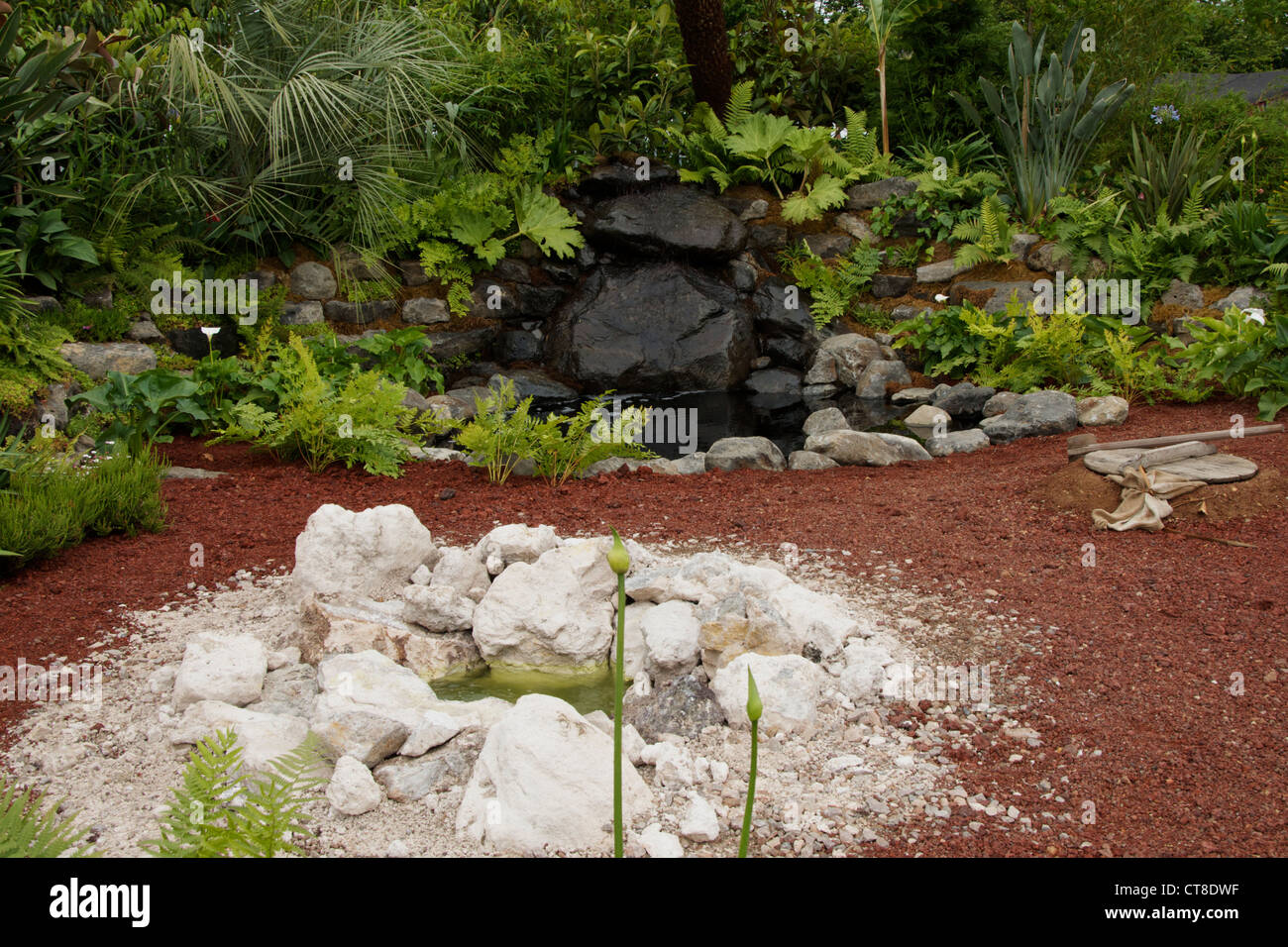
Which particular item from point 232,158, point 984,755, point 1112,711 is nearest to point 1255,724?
point 1112,711

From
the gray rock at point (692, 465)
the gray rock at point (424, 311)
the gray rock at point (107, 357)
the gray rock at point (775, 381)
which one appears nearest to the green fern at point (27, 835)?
the gray rock at point (692, 465)

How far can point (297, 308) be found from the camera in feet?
29.6

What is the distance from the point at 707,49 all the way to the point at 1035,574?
8.32 metres

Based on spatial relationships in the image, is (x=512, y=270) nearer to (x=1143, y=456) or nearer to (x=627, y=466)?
(x=627, y=466)

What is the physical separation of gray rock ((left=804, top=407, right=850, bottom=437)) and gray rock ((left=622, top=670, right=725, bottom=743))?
4909mm

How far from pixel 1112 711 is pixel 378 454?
4.27 m

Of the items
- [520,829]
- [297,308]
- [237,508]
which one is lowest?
[520,829]

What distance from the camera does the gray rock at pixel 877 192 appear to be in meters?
10.7

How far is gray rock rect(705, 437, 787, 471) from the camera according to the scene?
21.4ft

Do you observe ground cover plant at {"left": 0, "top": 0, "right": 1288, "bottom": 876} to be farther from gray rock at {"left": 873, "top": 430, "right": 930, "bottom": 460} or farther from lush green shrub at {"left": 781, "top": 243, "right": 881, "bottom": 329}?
gray rock at {"left": 873, "top": 430, "right": 930, "bottom": 460}

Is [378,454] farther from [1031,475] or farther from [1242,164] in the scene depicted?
[1242,164]

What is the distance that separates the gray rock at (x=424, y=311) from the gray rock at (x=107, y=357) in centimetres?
271

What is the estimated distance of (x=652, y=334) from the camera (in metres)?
10.0
